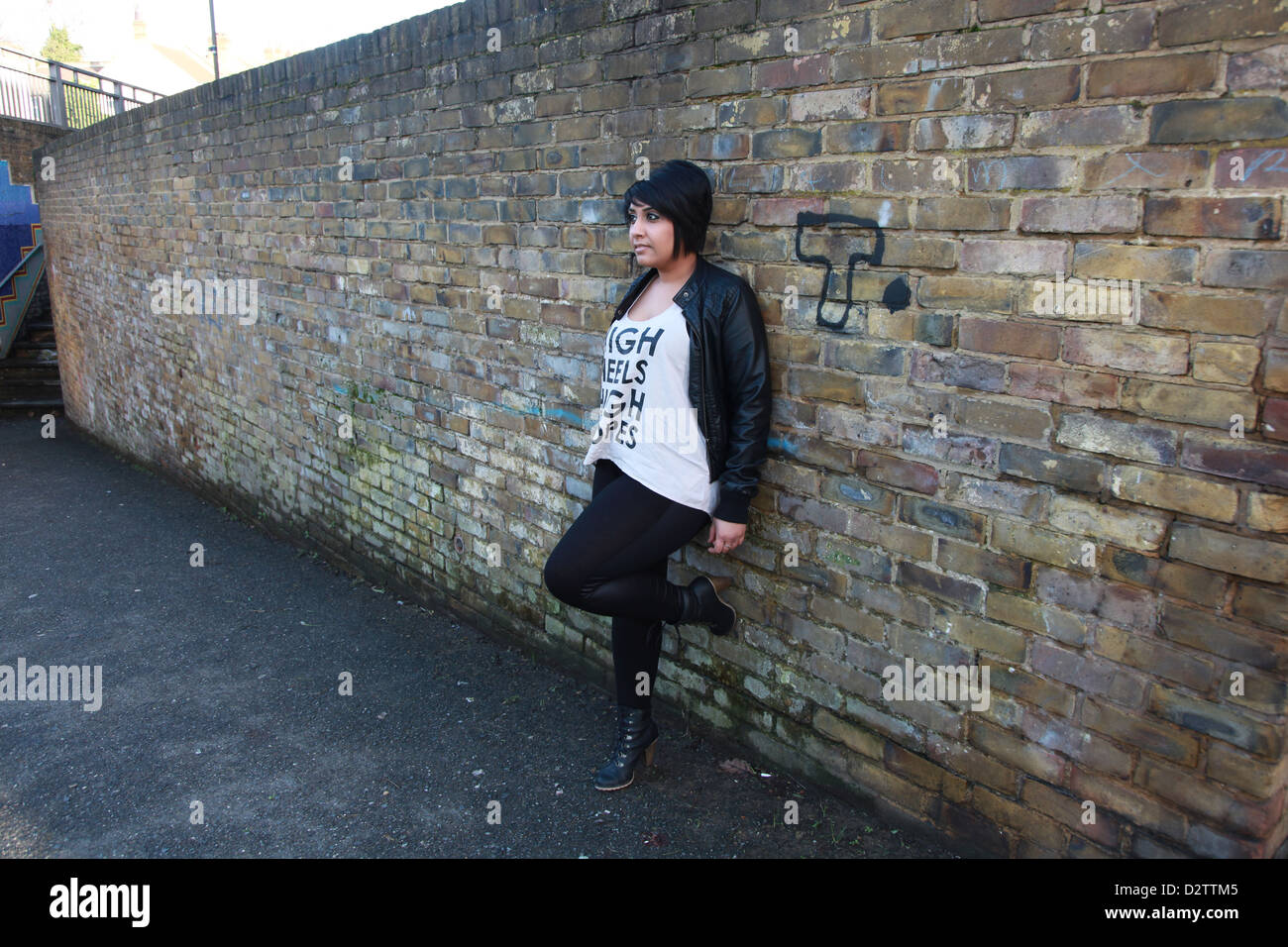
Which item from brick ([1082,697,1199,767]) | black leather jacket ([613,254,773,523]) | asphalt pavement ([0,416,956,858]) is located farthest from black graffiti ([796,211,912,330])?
asphalt pavement ([0,416,956,858])

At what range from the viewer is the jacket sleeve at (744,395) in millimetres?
2664

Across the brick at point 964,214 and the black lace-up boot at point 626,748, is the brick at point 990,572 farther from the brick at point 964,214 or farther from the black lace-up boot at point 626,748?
the black lace-up boot at point 626,748

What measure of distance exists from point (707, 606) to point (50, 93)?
2218 centimetres

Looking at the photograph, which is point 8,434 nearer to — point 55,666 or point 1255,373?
point 55,666

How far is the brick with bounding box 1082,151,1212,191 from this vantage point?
6.08ft

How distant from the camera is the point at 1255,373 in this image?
1.83 metres

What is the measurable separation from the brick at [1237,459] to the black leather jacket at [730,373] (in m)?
1.15

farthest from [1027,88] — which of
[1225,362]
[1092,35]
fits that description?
[1225,362]

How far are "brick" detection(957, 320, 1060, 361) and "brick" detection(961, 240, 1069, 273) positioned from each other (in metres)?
0.13

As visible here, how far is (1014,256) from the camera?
7.11 feet

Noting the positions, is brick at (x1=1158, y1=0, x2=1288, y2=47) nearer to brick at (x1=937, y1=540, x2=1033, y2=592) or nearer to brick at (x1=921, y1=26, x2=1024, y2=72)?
brick at (x1=921, y1=26, x2=1024, y2=72)

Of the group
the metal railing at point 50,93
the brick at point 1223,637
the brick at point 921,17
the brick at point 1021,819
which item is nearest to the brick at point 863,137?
the brick at point 921,17

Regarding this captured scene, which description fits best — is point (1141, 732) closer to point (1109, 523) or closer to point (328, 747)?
point (1109, 523)

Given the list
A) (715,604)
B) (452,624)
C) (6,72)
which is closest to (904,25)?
Answer: (715,604)
